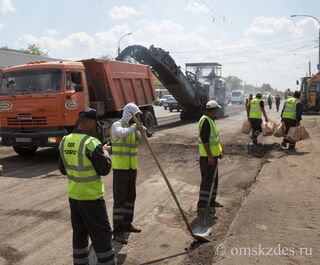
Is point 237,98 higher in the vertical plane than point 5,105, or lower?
lower

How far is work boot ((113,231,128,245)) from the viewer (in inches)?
222

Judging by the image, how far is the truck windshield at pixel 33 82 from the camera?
11.6 m

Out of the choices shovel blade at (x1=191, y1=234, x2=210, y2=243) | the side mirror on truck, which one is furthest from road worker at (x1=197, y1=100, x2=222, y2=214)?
the side mirror on truck

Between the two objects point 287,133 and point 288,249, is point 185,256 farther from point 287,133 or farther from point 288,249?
point 287,133

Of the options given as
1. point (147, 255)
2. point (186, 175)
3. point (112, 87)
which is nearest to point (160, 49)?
point (112, 87)

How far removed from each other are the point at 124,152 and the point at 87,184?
152cm

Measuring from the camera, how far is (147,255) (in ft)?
17.3

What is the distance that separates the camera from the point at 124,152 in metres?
5.80

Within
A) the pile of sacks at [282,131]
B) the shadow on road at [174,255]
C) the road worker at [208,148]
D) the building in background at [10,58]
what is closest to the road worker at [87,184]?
the shadow on road at [174,255]

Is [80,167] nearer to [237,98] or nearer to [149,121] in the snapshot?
[149,121]

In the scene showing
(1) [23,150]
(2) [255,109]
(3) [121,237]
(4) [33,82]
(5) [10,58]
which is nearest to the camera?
(3) [121,237]

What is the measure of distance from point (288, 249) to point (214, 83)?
2334cm

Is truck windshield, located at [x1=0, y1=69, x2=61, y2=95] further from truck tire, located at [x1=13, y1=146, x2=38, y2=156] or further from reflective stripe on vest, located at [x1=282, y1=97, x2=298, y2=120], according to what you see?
reflective stripe on vest, located at [x1=282, y1=97, x2=298, y2=120]

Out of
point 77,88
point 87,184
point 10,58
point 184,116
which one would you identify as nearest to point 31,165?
point 77,88
